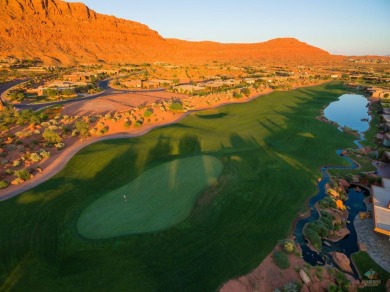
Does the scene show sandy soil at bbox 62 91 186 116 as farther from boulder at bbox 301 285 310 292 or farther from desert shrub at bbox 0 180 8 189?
boulder at bbox 301 285 310 292

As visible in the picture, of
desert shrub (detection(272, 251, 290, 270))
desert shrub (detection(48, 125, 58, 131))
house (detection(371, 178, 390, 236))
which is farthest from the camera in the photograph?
desert shrub (detection(48, 125, 58, 131))

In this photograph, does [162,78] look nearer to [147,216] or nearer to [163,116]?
[163,116]

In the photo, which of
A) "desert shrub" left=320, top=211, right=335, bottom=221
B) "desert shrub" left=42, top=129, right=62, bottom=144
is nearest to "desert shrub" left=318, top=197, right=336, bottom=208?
"desert shrub" left=320, top=211, right=335, bottom=221

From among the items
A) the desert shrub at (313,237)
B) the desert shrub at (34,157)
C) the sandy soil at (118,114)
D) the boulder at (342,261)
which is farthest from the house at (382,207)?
the desert shrub at (34,157)

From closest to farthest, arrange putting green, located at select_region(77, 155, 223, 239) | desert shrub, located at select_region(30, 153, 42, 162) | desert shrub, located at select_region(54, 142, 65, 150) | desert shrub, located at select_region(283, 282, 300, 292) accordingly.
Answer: desert shrub, located at select_region(283, 282, 300, 292) < putting green, located at select_region(77, 155, 223, 239) < desert shrub, located at select_region(30, 153, 42, 162) < desert shrub, located at select_region(54, 142, 65, 150)

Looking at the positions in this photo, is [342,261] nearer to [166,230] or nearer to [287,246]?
[287,246]

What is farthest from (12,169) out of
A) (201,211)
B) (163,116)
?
(163,116)
